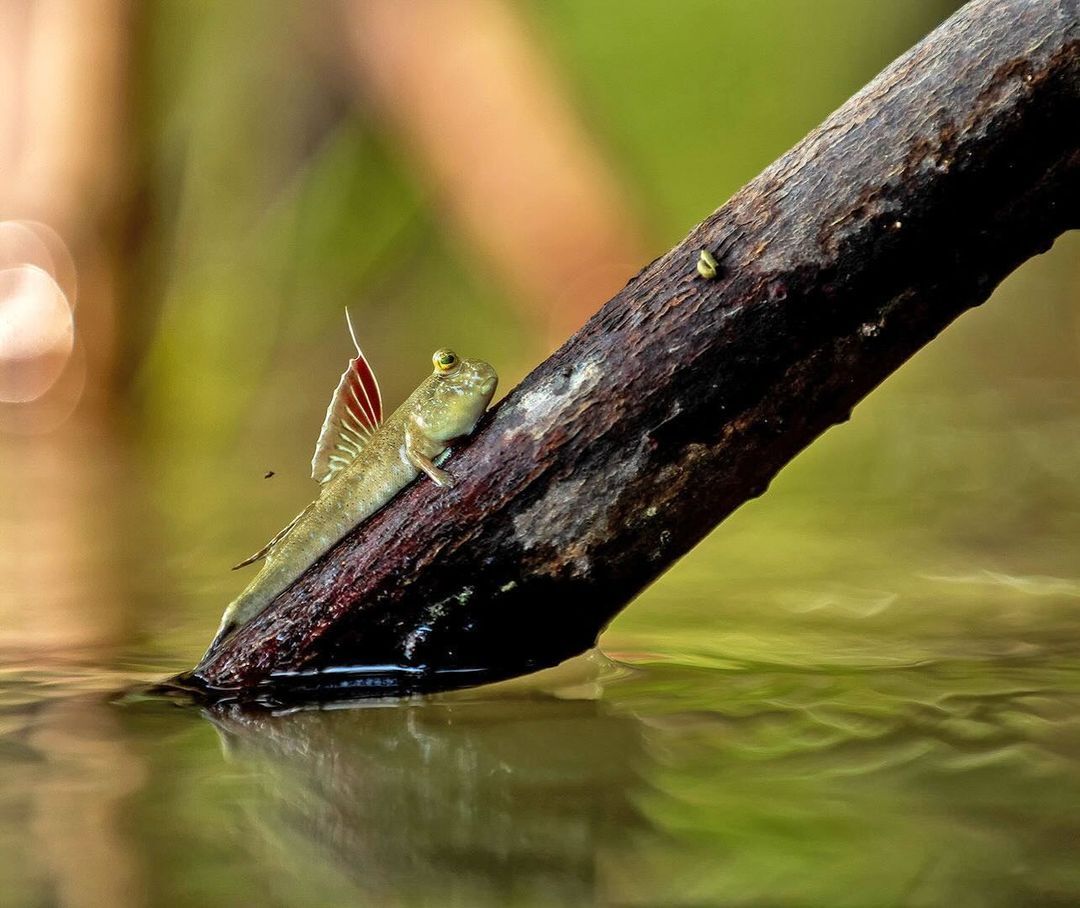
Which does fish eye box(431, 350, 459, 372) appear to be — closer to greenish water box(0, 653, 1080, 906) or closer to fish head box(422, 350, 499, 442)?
fish head box(422, 350, 499, 442)

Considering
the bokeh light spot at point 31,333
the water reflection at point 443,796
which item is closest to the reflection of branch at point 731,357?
the water reflection at point 443,796

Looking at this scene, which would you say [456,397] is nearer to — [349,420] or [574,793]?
[349,420]

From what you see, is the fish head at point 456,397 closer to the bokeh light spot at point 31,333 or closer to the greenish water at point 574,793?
the greenish water at point 574,793

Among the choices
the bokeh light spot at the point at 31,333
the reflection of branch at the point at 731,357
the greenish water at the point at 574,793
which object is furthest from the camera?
the bokeh light spot at the point at 31,333

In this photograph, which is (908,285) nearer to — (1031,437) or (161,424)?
(1031,437)

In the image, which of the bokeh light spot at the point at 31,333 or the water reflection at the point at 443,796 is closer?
the water reflection at the point at 443,796

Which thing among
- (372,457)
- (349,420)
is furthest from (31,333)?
(372,457)

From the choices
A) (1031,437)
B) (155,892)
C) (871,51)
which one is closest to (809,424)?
(155,892)
